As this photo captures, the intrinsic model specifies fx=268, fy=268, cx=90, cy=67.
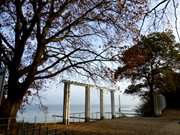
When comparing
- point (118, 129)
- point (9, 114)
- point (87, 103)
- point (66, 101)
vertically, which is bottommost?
point (118, 129)

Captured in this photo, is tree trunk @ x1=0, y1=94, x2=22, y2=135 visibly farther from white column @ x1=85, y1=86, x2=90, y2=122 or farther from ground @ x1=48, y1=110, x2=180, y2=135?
white column @ x1=85, y1=86, x2=90, y2=122

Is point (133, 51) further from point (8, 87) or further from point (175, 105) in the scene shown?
point (175, 105)

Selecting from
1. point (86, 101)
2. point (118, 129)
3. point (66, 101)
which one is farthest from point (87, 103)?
point (118, 129)

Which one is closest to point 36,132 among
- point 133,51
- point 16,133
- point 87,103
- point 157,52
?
point 16,133

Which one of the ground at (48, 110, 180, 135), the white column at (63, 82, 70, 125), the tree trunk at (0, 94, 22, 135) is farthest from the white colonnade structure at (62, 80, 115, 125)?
the tree trunk at (0, 94, 22, 135)

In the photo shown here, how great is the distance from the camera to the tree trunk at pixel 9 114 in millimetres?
12258

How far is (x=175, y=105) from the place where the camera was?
→ 37625mm

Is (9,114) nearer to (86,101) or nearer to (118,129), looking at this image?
(118,129)

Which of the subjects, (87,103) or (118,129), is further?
(87,103)

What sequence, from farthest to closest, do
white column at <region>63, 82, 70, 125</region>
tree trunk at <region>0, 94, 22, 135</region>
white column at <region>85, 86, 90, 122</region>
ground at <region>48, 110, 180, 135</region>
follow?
white column at <region>85, 86, 90, 122</region>
white column at <region>63, 82, 70, 125</region>
ground at <region>48, 110, 180, 135</region>
tree trunk at <region>0, 94, 22, 135</region>

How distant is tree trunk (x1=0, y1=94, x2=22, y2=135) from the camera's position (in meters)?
12.3

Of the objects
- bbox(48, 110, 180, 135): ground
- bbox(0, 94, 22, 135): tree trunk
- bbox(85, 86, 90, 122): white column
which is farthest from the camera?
bbox(85, 86, 90, 122): white column

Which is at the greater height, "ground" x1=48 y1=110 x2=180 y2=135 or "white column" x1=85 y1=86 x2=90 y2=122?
"white column" x1=85 y1=86 x2=90 y2=122

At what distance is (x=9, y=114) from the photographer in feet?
42.5
